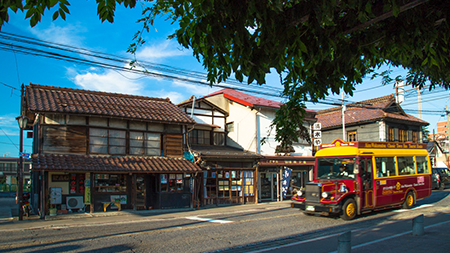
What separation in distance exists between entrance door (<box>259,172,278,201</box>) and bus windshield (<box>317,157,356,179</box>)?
9.64m

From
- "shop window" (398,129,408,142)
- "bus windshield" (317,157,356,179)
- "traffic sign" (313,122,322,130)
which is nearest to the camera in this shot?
"bus windshield" (317,157,356,179)

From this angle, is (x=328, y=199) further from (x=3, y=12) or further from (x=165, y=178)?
(x=3, y=12)

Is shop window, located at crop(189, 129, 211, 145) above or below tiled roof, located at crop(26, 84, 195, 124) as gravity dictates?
below

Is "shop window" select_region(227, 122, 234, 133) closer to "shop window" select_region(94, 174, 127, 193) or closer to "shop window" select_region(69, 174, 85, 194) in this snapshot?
"shop window" select_region(94, 174, 127, 193)

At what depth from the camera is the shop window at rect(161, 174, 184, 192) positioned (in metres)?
18.8

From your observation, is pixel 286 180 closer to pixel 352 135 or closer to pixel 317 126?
pixel 317 126

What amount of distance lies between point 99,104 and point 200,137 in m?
7.88

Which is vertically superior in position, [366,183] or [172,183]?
[366,183]

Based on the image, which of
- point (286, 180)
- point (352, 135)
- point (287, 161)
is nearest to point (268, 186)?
point (286, 180)

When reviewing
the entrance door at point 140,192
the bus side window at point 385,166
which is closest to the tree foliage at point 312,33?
the bus side window at point 385,166

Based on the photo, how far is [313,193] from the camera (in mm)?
12828

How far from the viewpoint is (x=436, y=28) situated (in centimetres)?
574

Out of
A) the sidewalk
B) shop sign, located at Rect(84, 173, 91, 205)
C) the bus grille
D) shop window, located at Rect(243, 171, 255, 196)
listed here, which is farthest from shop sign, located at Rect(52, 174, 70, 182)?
the bus grille

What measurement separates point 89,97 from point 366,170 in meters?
15.3
